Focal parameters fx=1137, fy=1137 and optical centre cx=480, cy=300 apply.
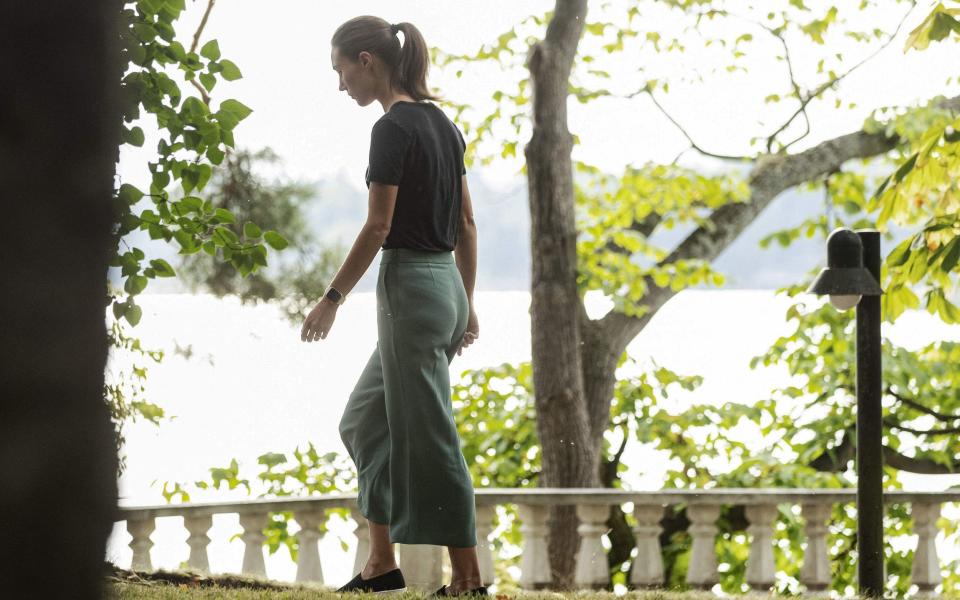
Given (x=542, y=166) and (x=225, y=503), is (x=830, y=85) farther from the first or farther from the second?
(x=225, y=503)

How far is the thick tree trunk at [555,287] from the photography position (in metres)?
8.50

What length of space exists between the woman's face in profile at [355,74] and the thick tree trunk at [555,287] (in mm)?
5048

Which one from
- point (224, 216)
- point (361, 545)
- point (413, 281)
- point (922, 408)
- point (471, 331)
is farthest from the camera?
point (922, 408)

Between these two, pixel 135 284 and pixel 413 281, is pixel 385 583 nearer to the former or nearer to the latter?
pixel 413 281

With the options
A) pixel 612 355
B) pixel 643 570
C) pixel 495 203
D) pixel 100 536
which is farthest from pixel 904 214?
pixel 495 203

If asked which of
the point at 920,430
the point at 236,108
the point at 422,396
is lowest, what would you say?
the point at 920,430

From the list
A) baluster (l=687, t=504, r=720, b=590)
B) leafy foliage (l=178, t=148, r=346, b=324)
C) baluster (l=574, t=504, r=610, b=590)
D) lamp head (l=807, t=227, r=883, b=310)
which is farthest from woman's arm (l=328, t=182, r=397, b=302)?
leafy foliage (l=178, t=148, r=346, b=324)

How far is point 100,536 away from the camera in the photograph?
162cm

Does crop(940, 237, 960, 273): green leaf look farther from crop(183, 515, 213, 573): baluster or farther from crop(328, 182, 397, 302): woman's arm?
crop(183, 515, 213, 573): baluster

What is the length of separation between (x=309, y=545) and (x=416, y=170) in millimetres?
2764

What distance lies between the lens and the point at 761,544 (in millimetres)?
5988

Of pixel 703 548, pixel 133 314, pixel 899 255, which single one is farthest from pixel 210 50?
pixel 703 548

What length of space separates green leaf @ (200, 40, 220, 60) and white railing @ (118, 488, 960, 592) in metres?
2.20

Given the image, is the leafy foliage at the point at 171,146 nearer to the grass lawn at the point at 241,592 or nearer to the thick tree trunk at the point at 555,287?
the grass lawn at the point at 241,592
